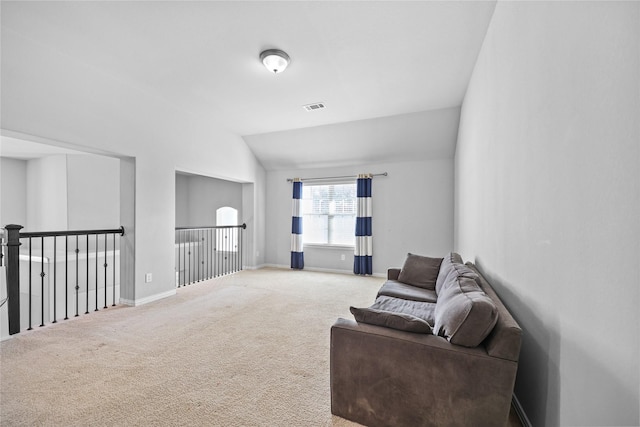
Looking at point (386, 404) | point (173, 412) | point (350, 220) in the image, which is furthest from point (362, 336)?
point (350, 220)

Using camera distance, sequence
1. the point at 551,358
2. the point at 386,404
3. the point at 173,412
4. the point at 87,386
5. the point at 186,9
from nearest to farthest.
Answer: the point at 551,358
the point at 386,404
the point at 173,412
the point at 87,386
the point at 186,9

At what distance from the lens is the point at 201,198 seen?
7.82m

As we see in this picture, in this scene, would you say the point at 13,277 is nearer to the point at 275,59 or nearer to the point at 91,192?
the point at 275,59

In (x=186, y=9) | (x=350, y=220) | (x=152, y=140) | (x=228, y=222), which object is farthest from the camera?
(x=228, y=222)

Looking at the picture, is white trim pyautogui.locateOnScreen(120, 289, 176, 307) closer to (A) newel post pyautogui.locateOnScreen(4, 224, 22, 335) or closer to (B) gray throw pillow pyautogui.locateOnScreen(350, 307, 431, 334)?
(A) newel post pyautogui.locateOnScreen(4, 224, 22, 335)

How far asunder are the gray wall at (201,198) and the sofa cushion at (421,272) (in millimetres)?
4997

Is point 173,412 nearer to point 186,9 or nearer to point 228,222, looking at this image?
point 186,9

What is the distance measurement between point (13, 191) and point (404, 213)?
864cm

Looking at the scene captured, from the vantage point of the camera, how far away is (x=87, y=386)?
199 cm

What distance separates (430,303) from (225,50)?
3.23 metres

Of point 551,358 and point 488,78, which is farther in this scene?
point 488,78

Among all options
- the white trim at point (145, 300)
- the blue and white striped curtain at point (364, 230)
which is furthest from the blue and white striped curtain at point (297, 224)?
the white trim at point (145, 300)

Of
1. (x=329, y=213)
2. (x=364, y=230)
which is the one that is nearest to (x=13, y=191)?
(x=329, y=213)

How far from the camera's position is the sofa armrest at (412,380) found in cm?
134
